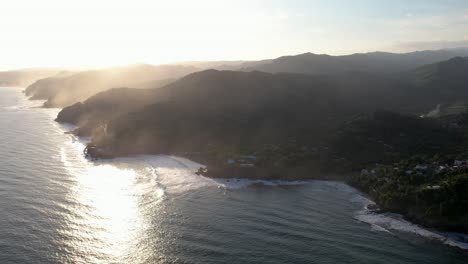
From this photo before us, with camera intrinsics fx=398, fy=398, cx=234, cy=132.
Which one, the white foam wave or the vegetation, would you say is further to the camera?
the vegetation

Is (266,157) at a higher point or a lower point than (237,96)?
lower

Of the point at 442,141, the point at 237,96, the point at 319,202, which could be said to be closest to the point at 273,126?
the point at 237,96

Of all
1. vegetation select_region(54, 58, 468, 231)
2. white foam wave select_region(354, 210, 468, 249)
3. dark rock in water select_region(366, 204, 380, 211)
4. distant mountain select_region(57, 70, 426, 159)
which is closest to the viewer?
white foam wave select_region(354, 210, 468, 249)

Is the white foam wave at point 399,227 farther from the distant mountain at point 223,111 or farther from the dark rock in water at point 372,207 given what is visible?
the distant mountain at point 223,111

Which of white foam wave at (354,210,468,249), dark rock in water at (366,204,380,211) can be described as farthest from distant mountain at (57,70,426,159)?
white foam wave at (354,210,468,249)

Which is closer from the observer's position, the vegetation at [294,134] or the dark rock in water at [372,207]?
the dark rock in water at [372,207]

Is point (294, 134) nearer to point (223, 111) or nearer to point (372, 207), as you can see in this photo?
point (223, 111)

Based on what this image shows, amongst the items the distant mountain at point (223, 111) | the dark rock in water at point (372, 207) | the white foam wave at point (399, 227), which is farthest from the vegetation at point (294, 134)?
the white foam wave at point (399, 227)

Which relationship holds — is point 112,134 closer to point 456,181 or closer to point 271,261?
point 271,261

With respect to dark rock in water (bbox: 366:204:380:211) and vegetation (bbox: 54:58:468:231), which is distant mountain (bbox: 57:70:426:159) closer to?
vegetation (bbox: 54:58:468:231)

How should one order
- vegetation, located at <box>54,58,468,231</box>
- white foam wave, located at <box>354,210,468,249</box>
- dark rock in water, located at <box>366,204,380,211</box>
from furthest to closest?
vegetation, located at <box>54,58,468,231</box>, dark rock in water, located at <box>366,204,380,211</box>, white foam wave, located at <box>354,210,468,249</box>

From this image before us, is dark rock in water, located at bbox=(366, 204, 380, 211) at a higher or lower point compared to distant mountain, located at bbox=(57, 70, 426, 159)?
lower
